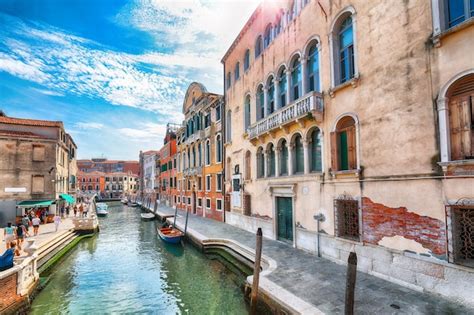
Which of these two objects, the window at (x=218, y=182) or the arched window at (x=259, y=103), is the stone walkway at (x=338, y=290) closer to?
the arched window at (x=259, y=103)

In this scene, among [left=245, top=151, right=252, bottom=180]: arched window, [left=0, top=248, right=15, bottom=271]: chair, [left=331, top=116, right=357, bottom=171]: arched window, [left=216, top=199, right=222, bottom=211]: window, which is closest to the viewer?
[left=0, top=248, right=15, bottom=271]: chair

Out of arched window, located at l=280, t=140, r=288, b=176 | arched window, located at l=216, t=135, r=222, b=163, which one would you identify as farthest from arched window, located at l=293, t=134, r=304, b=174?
arched window, located at l=216, t=135, r=222, b=163

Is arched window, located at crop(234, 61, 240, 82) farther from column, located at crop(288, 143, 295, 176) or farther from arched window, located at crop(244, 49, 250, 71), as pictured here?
column, located at crop(288, 143, 295, 176)

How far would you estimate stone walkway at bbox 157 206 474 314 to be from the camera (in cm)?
572

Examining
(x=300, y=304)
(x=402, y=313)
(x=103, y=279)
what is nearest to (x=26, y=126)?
(x=103, y=279)

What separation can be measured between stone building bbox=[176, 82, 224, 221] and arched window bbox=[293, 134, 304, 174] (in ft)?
28.6

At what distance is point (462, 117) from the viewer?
609cm

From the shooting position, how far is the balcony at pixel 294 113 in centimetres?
978

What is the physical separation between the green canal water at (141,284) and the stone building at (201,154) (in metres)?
6.49

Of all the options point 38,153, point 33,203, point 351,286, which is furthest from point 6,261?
point 38,153

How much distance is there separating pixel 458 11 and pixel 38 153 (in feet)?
78.3

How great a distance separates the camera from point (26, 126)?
1978 cm

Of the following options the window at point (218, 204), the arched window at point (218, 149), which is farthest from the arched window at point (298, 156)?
A: the window at point (218, 204)

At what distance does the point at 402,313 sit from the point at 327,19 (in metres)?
9.12
